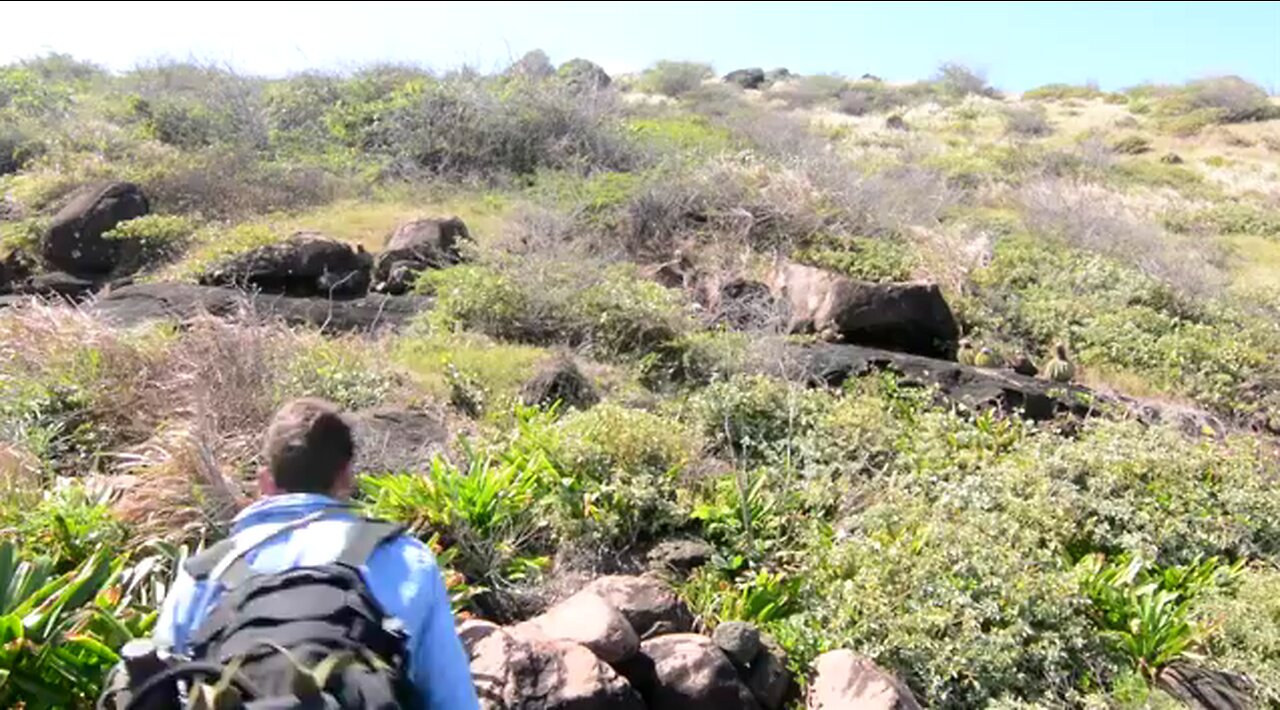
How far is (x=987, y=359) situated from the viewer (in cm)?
1073

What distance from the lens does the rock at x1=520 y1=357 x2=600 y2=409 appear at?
796 cm

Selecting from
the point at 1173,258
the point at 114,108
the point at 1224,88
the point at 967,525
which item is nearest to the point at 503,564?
the point at 967,525

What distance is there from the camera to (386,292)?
11.8 metres

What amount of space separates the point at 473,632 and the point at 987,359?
7.66 metres

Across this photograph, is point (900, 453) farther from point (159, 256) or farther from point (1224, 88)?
point (1224, 88)

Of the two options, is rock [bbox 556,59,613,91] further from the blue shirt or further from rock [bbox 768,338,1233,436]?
the blue shirt

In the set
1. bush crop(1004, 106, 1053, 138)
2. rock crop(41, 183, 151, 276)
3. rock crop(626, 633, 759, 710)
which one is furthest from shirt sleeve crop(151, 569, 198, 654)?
bush crop(1004, 106, 1053, 138)

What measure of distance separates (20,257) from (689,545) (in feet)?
34.7

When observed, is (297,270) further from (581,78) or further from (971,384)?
(581,78)

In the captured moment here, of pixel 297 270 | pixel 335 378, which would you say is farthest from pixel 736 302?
pixel 335 378

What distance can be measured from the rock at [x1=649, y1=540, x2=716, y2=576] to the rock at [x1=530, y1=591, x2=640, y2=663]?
3.40ft

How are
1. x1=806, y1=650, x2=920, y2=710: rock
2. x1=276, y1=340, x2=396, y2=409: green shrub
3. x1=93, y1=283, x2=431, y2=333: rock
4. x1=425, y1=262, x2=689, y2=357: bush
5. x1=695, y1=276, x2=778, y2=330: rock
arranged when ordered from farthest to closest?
x1=695, y1=276, x2=778, y2=330: rock
x1=425, y1=262, x2=689, y2=357: bush
x1=93, y1=283, x2=431, y2=333: rock
x1=276, y1=340, x2=396, y2=409: green shrub
x1=806, y1=650, x2=920, y2=710: rock

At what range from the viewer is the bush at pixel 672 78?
37.1 meters

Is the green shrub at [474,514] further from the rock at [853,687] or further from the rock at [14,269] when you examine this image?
the rock at [14,269]
